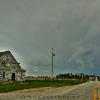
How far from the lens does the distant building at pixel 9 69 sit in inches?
2709

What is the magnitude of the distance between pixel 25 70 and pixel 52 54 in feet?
26.0

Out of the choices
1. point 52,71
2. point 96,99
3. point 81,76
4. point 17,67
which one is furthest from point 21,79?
point 96,99

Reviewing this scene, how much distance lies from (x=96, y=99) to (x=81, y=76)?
94.4 metres

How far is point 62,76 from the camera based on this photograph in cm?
11775

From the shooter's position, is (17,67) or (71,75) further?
(71,75)

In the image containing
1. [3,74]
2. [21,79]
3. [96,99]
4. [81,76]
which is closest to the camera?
[96,99]

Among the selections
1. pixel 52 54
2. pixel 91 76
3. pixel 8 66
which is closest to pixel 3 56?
pixel 8 66

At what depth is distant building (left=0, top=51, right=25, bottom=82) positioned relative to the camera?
68812mm

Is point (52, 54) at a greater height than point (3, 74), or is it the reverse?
point (52, 54)

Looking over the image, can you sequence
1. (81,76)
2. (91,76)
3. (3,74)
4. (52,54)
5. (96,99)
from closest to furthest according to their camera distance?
(96,99), (3,74), (52,54), (81,76), (91,76)

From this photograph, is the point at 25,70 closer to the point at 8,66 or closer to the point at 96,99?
the point at 8,66

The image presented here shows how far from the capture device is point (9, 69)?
70.6 meters

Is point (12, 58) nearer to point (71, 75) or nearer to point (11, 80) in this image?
point (11, 80)

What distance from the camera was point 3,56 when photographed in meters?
70.6
